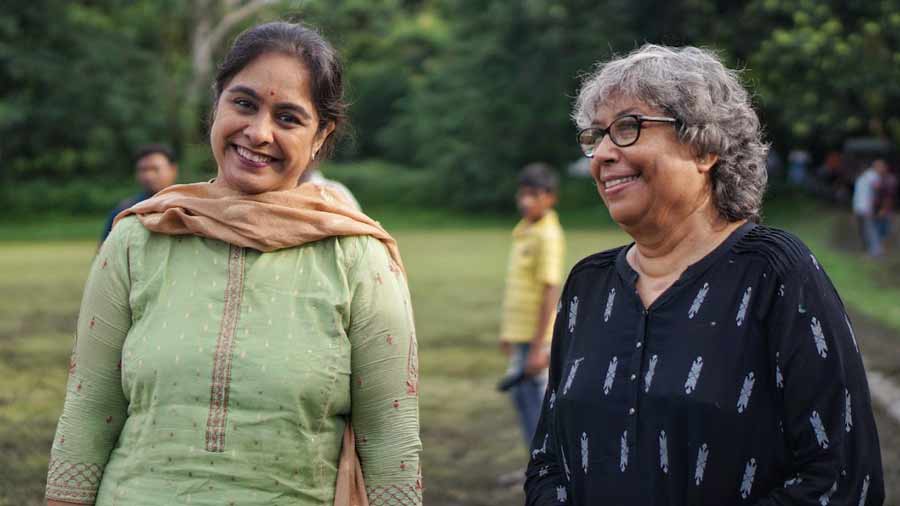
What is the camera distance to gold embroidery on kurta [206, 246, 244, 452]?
8.52ft

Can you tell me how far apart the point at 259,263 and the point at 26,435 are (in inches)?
224

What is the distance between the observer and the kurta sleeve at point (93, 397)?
2.69 m

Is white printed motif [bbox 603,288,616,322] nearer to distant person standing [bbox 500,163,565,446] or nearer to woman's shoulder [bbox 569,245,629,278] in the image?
woman's shoulder [bbox 569,245,629,278]

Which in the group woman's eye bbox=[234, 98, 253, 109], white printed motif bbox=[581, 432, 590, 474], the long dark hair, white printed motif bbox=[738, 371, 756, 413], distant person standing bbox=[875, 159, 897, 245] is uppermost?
distant person standing bbox=[875, 159, 897, 245]

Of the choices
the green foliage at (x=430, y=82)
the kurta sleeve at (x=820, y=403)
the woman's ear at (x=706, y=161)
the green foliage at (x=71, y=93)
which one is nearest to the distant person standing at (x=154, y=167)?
the woman's ear at (x=706, y=161)

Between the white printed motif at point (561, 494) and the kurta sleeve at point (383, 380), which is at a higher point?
the kurta sleeve at point (383, 380)

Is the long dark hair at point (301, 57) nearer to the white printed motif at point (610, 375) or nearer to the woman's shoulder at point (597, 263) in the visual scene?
the woman's shoulder at point (597, 263)

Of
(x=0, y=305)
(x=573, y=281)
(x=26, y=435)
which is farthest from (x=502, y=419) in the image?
(x=0, y=305)

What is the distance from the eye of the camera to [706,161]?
2.70 metres

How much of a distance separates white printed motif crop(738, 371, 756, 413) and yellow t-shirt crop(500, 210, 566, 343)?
15.5 feet

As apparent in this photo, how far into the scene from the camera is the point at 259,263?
8.93 ft

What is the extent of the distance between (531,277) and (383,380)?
182 inches

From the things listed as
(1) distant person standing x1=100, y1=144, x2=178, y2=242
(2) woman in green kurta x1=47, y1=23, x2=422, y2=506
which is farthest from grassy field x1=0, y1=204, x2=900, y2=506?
(2) woman in green kurta x1=47, y1=23, x2=422, y2=506

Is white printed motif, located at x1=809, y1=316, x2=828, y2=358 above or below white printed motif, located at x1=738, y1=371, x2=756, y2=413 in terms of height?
above
